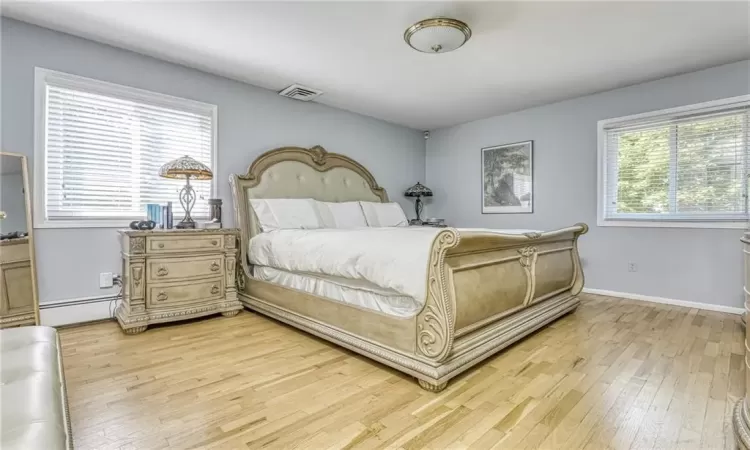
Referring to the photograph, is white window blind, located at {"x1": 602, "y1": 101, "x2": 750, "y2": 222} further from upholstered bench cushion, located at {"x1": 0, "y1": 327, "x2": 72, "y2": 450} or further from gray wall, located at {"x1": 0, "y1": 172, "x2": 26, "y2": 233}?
gray wall, located at {"x1": 0, "y1": 172, "x2": 26, "y2": 233}

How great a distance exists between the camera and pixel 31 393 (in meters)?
0.93

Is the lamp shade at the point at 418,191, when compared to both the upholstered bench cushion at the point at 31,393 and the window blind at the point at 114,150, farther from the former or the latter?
the upholstered bench cushion at the point at 31,393

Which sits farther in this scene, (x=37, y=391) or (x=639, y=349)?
(x=639, y=349)

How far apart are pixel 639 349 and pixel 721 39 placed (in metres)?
2.54


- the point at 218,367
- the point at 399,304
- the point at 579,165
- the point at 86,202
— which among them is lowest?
the point at 218,367

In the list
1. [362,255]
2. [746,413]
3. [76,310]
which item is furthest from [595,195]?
[76,310]

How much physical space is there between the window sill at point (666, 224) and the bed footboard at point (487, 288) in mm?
1271

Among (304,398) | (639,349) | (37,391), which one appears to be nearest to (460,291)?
(304,398)

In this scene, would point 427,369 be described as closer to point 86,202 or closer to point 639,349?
point 639,349

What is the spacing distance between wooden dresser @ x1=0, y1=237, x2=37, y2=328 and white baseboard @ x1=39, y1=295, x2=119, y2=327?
0.13 meters

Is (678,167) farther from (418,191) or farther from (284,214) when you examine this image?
(284,214)

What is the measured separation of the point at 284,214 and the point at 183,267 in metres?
1.01

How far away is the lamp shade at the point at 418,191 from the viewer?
17.2ft

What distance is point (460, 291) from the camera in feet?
6.17
